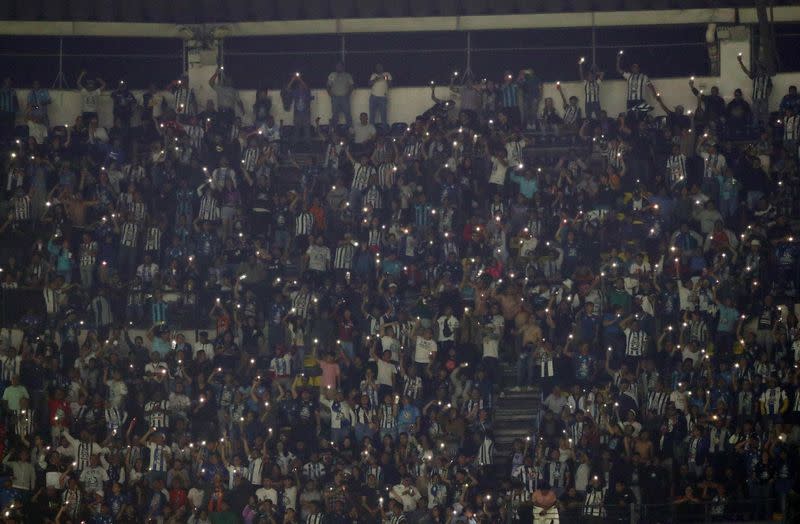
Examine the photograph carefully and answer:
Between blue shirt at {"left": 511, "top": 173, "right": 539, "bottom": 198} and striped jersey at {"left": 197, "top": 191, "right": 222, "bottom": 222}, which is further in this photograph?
striped jersey at {"left": 197, "top": 191, "right": 222, "bottom": 222}

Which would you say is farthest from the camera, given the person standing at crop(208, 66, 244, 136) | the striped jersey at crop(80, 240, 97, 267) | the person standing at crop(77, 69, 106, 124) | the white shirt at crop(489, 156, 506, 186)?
the person standing at crop(77, 69, 106, 124)

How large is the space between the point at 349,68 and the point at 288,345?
7759mm

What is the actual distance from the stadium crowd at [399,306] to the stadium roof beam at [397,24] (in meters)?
1.50

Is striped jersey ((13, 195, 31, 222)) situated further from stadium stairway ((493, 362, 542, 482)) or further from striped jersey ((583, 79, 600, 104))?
striped jersey ((583, 79, 600, 104))

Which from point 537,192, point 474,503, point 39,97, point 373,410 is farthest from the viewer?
point 39,97

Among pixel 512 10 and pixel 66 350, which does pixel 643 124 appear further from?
pixel 66 350

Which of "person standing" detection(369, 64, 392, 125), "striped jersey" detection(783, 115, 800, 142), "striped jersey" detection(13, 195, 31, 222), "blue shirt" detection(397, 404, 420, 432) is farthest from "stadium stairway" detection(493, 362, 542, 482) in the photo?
"striped jersey" detection(13, 195, 31, 222)

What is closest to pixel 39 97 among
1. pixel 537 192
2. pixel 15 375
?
pixel 15 375

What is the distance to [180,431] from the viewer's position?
94.1ft

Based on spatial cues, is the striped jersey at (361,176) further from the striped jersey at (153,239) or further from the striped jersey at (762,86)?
the striped jersey at (762,86)

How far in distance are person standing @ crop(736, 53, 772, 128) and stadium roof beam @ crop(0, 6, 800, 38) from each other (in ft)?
5.16

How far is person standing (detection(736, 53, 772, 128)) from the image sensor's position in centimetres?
3294

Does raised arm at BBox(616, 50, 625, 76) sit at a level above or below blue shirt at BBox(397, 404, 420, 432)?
above

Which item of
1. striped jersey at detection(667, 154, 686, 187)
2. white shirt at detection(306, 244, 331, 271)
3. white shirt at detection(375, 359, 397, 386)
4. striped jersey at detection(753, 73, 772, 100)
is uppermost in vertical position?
striped jersey at detection(753, 73, 772, 100)
